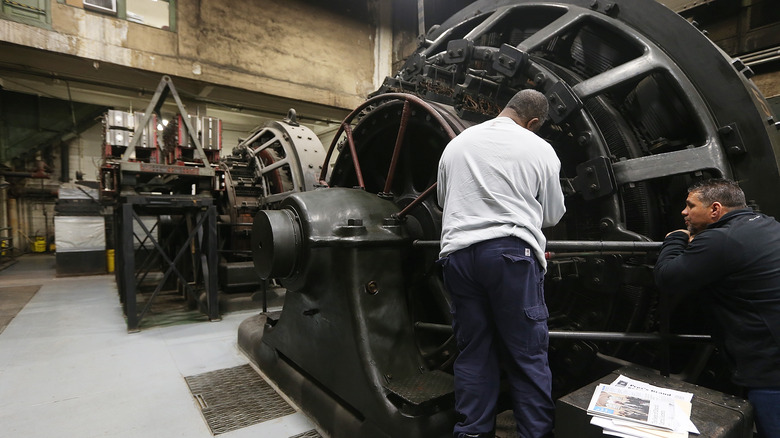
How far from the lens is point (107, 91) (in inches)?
333

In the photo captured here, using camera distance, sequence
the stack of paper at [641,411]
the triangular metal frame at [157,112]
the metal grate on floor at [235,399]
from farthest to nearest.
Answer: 1. the triangular metal frame at [157,112]
2. the metal grate on floor at [235,399]
3. the stack of paper at [641,411]

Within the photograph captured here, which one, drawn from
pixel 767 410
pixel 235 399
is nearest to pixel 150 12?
pixel 235 399

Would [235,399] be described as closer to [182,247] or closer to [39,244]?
[182,247]

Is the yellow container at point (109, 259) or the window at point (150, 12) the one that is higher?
the window at point (150, 12)

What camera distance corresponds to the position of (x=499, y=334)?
1567 millimetres

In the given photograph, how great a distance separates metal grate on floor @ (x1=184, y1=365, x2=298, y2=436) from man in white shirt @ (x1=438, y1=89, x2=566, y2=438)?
137cm

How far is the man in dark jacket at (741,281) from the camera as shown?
4.57 feet

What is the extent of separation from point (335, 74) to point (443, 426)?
29.6 feet

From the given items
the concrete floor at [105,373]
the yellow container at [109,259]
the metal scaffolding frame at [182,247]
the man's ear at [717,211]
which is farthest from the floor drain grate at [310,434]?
the yellow container at [109,259]

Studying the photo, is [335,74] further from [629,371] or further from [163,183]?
[629,371]

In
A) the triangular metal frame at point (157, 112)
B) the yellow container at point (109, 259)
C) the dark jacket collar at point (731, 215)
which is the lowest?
the yellow container at point (109, 259)

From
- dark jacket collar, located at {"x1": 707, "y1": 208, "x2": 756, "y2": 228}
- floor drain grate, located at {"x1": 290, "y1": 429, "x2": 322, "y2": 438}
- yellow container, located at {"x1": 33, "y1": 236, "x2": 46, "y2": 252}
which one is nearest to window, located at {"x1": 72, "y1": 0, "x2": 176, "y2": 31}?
floor drain grate, located at {"x1": 290, "y1": 429, "x2": 322, "y2": 438}

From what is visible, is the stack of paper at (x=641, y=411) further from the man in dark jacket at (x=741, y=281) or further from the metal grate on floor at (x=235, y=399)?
the metal grate on floor at (x=235, y=399)

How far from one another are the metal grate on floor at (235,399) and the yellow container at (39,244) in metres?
13.4
